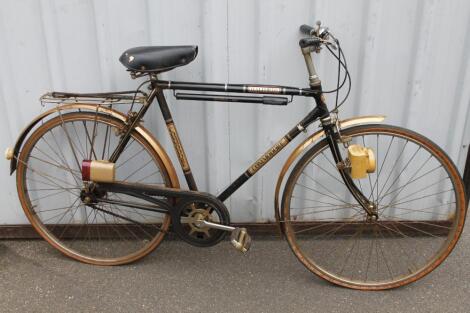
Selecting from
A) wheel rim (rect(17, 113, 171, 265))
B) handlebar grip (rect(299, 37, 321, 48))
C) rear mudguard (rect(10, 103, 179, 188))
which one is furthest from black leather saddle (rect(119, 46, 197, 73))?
handlebar grip (rect(299, 37, 321, 48))

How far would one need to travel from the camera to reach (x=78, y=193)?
9.87 ft

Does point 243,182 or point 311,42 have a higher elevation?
point 311,42

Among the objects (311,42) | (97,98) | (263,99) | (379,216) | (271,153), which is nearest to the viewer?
(311,42)

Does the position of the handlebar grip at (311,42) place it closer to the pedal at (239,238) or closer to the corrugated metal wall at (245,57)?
the corrugated metal wall at (245,57)

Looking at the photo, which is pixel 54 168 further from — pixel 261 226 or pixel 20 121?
pixel 261 226

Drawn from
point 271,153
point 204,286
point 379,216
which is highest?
point 271,153

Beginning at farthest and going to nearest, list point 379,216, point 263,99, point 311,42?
point 379,216 → point 263,99 → point 311,42

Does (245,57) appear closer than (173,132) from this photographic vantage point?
No

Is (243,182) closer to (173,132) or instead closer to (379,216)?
(173,132)

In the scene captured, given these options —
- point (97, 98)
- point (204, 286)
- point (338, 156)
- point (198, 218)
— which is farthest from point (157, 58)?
point (204, 286)

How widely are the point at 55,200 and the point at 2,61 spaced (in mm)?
994

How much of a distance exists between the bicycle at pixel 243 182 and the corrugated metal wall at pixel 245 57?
145 mm

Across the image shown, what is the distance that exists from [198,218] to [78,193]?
38.0 inches

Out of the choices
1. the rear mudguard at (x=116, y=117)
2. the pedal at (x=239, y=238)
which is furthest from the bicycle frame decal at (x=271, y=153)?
the rear mudguard at (x=116, y=117)
